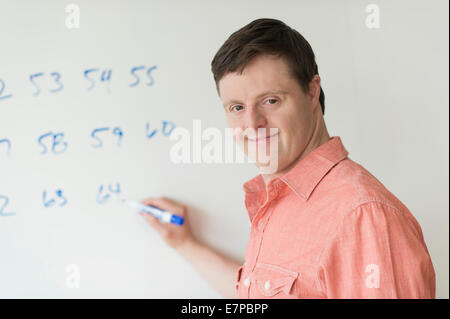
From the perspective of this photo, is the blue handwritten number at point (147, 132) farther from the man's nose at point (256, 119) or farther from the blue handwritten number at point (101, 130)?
the man's nose at point (256, 119)

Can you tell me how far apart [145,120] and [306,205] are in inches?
14.7

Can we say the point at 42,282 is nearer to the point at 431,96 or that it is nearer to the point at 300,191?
the point at 300,191

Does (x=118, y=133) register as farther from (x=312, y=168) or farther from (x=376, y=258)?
(x=376, y=258)

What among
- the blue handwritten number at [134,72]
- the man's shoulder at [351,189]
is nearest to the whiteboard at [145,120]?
the blue handwritten number at [134,72]

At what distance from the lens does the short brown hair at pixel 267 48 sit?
588 millimetres

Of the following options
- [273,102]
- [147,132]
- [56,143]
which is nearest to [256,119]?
[273,102]

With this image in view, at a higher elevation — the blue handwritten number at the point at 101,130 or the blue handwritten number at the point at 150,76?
the blue handwritten number at the point at 150,76

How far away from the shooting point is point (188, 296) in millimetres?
800

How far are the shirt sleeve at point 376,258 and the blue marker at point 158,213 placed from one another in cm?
34

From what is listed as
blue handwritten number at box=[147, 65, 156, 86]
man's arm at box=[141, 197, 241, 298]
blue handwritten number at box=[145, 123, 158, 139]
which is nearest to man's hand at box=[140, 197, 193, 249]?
man's arm at box=[141, 197, 241, 298]

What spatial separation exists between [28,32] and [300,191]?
59cm

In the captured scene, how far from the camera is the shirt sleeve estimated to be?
0.47m

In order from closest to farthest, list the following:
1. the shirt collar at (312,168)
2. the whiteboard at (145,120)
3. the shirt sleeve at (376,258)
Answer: the shirt sleeve at (376,258), the shirt collar at (312,168), the whiteboard at (145,120)
